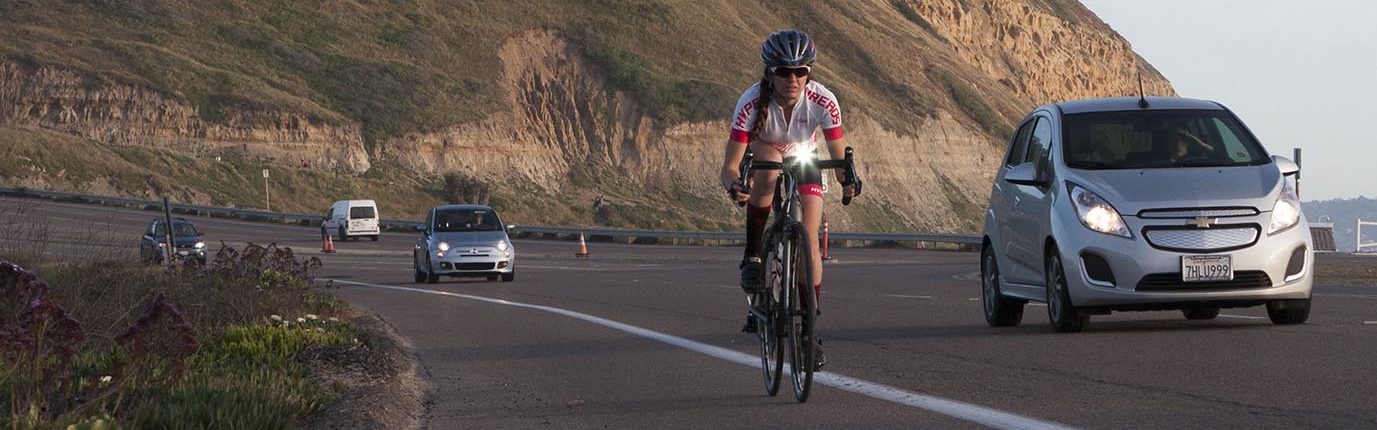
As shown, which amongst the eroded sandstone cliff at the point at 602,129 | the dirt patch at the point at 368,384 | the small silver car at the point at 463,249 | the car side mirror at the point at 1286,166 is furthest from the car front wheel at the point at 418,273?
the eroded sandstone cliff at the point at 602,129

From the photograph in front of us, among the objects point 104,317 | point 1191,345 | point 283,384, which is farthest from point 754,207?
point 104,317

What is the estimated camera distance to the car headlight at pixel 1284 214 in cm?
1165

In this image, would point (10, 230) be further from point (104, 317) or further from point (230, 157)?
point (230, 157)

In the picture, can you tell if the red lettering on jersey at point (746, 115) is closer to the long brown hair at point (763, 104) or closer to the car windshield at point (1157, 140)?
the long brown hair at point (763, 104)

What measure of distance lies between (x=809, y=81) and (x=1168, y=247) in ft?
12.1

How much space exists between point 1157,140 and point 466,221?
19340mm

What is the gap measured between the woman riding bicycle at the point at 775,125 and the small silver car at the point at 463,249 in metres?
20.6

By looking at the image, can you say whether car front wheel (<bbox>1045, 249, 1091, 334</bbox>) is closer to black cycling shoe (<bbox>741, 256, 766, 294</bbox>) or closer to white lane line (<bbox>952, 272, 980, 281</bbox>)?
black cycling shoe (<bbox>741, 256, 766, 294</bbox>)

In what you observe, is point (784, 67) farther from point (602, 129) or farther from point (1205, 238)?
point (602, 129)

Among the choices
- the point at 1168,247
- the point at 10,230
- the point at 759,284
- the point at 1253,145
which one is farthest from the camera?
the point at 10,230

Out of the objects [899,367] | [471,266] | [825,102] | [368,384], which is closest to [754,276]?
[825,102]

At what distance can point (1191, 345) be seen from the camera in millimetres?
10844

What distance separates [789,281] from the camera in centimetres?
817

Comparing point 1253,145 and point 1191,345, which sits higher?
point 1253,145
